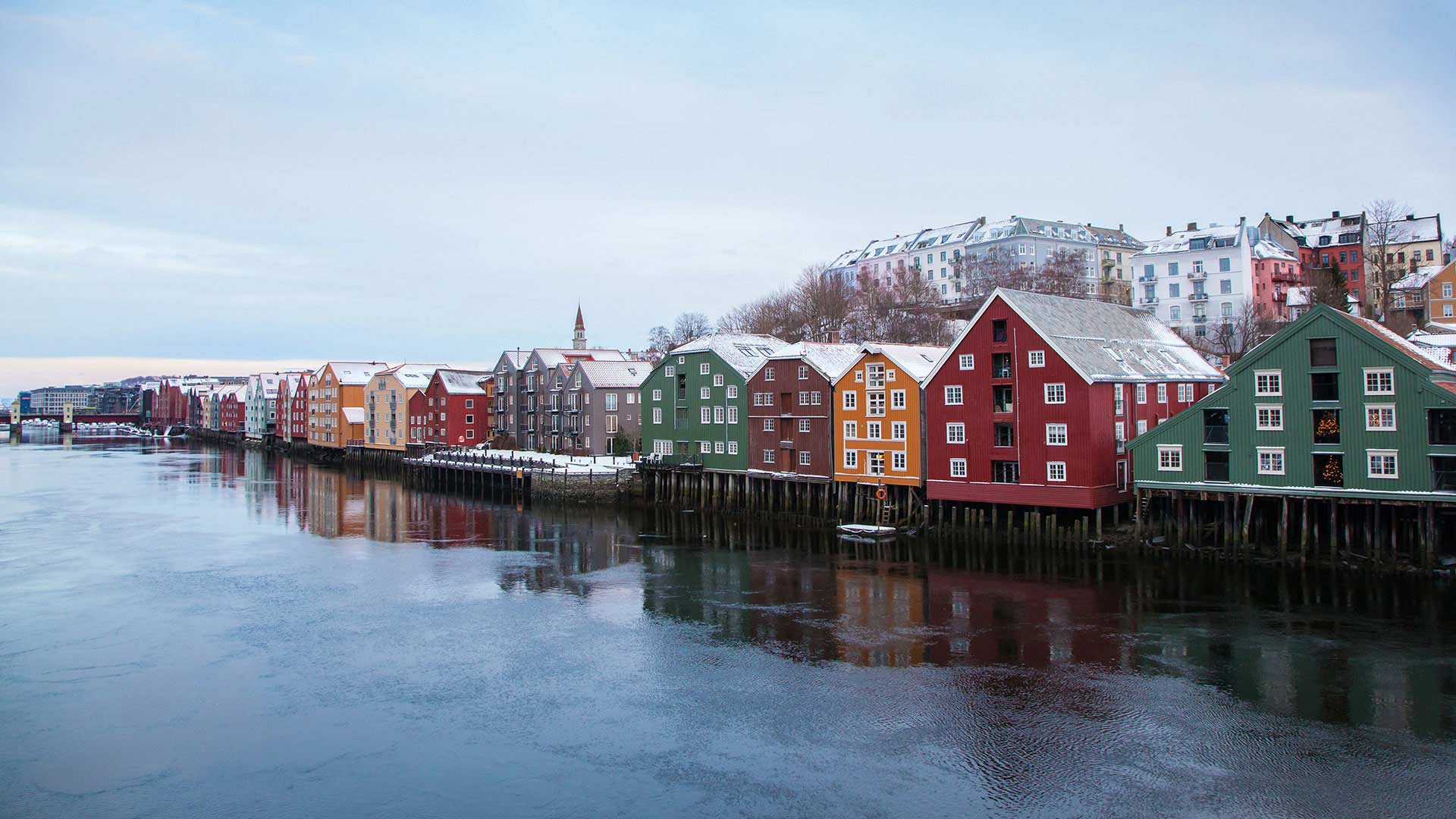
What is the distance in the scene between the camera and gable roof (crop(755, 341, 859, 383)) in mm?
48938

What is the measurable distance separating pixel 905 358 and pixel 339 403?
79.8 m

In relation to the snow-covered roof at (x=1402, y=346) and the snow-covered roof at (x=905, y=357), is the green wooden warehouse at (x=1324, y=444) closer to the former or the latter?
the snow-covered roof at (x=1402, y=346)

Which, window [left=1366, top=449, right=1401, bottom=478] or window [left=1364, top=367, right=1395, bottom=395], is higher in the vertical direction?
window [left=1364, top=367, right=1395, bottom=395]

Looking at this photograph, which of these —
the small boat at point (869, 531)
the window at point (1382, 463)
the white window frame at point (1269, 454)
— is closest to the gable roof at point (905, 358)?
the small boat at point (869, 531)

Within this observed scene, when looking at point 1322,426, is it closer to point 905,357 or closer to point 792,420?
point 905,357

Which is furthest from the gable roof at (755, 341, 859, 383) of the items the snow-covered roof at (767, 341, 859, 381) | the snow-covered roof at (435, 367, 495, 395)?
the snow-covered roof at (435, 367, 495, 395)

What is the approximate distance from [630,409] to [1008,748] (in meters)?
56.0

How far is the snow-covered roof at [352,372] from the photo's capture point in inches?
4200

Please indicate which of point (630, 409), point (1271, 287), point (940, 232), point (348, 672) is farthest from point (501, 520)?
point (940, 232)

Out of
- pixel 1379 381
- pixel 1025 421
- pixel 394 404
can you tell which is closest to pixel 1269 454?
pixel 1379 381

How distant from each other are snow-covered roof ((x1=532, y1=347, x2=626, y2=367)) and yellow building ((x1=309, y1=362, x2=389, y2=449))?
107ft

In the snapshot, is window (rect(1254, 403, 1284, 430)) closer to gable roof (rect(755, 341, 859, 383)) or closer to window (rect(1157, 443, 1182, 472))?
window (rect(1157, 443, 1182, 472))

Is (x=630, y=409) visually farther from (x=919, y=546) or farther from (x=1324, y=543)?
(x=1324, y=543)

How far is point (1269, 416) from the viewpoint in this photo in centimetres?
3369
